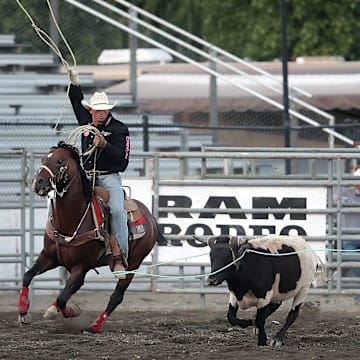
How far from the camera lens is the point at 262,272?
988 centimetres

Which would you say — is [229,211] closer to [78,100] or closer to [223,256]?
[78,100]

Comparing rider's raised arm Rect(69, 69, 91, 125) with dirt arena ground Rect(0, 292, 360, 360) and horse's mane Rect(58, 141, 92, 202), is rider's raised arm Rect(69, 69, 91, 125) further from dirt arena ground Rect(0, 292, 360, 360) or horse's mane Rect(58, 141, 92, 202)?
dirt arena ground Rect(0, 292, 360, 360)

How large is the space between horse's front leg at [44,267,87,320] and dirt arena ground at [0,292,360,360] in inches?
7.0

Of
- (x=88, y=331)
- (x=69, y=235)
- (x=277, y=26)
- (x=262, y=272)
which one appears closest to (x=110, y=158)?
(x=69, y=235)

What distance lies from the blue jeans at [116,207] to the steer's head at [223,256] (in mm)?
1388

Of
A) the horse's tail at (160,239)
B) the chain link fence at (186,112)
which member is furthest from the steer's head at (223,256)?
the chain link fence at (186,112)

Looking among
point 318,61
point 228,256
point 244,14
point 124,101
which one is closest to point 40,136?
point 124,101

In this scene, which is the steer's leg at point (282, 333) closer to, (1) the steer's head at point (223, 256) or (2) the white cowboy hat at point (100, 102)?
(1) the steer's head at point (223, 256)

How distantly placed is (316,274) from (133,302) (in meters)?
3.48

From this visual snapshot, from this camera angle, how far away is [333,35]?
34125 mm

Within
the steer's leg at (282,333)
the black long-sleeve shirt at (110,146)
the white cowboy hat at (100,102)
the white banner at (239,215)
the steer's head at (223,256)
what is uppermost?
the white cowboy hat at (100,102)

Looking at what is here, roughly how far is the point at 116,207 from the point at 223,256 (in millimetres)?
1608

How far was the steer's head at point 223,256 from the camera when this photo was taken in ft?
31.5

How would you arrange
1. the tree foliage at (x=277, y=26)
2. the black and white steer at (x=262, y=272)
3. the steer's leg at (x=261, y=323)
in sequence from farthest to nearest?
the tree foliage at (x=277, y=26), the steer's leg at (x=261, y=323), the black and white steer at (x=262, y=272)
